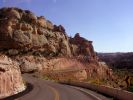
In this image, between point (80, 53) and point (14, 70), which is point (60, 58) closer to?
point (80, 53)

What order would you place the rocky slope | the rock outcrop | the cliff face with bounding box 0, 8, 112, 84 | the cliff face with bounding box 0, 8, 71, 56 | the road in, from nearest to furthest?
the road
the rock outcrop
the rocky slope
the cliff face with bounding box 0, 8, 112, 84
the cliff face with bounding box 0, 8, 71, 56

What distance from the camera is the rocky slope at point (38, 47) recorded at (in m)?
94.5

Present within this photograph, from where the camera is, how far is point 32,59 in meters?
94.1

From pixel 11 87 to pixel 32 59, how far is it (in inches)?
2399

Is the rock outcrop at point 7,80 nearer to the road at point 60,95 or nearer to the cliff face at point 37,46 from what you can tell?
the road at point 60,95

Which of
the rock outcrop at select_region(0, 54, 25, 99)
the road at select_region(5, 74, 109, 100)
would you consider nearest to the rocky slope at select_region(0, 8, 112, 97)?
the rock outcrop at select_region(0, 54, 25, 99)

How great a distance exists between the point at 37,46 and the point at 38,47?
1.69 feet

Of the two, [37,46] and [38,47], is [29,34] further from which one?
[38,47]

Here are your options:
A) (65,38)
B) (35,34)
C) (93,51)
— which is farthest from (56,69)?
(93,51)

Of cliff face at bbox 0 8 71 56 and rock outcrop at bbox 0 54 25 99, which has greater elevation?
cliff face at bbox 0 8 71 56

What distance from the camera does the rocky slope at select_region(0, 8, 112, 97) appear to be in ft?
310

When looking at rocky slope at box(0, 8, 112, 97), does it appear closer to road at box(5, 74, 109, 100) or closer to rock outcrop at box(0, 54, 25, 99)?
rock outcrop at box(0, 54, 25, 99)

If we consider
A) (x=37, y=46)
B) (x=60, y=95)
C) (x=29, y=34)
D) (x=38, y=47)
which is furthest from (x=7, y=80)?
(x=38, y=47)

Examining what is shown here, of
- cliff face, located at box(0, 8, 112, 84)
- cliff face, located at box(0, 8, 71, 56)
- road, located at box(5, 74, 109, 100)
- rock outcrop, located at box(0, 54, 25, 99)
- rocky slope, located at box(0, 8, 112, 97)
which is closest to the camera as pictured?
road, located at box(5, 74, 109, 100)
